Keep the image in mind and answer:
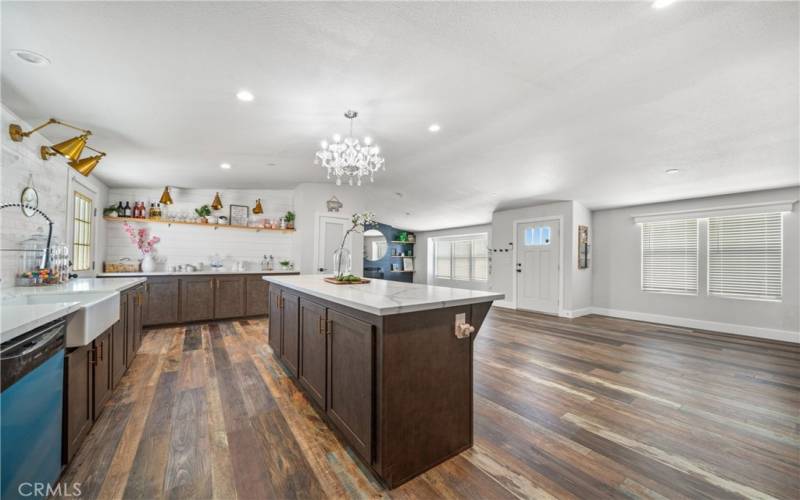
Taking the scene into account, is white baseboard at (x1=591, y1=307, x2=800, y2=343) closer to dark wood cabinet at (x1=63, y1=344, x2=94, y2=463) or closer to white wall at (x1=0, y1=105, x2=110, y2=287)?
dark wood cabinet at (x1=63, y1=344, x2=94, y2=463)

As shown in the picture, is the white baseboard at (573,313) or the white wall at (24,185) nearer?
the white wall at (24,185)

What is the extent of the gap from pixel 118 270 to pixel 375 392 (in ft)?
17.4

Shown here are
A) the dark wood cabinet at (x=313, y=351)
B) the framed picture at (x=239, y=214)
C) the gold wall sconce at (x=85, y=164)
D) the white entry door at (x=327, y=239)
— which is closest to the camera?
the dark wood cabinet at (x=313, y=351)

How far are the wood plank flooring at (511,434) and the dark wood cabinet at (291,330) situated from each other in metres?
0.20

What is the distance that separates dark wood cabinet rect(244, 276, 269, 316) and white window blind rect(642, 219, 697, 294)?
686cm

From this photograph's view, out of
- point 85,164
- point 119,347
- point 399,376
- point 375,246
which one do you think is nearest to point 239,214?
point 85,164

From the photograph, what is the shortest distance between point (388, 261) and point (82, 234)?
743 cm

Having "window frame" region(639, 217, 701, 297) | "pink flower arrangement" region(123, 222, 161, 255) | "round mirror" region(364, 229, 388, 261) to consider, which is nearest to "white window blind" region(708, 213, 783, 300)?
"window frame" region(639, 217, 701, 297)

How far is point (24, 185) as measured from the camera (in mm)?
2676

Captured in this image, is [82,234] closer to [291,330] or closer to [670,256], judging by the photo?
[291,330]

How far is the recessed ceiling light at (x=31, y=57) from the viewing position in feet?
6.16

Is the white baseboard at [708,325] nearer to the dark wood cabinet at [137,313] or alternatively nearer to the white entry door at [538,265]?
the white entry door at [538,265]

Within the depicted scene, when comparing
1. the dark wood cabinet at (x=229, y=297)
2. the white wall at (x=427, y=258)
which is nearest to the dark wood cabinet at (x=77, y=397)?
the dark wood cabinet at (x=229, y=297)

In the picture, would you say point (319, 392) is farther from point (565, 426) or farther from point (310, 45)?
point (310, 45)
